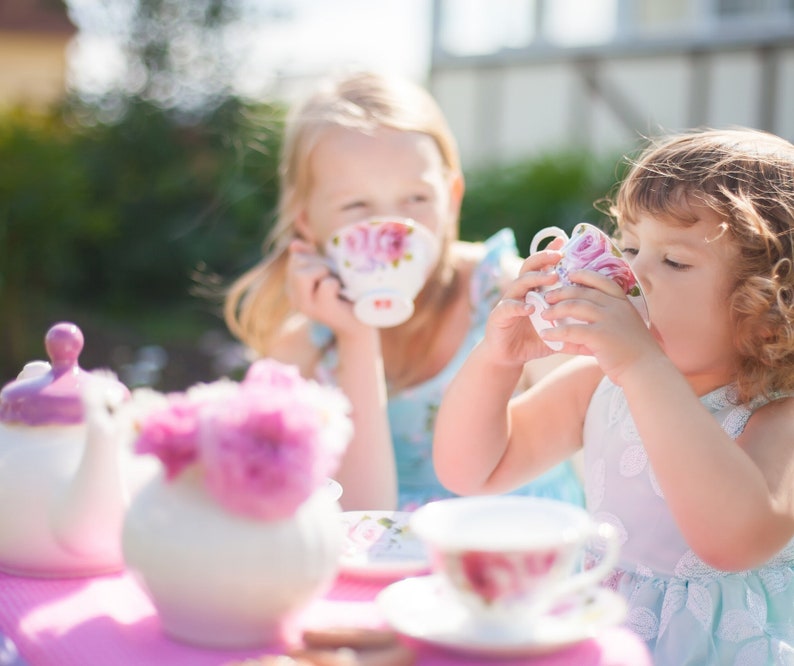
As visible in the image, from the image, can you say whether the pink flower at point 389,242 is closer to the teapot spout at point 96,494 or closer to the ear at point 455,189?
the ear at point 455,189

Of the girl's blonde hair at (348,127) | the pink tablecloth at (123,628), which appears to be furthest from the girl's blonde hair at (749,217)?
the girl's blonde hair at (348,127)

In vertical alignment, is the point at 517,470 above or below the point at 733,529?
below

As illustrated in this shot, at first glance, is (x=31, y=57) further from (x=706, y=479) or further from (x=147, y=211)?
(x=706, y=479)

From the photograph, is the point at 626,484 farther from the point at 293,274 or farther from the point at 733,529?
the point at 293,274

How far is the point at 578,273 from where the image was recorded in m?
1.55

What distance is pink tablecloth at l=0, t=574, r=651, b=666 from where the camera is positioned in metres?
1.11

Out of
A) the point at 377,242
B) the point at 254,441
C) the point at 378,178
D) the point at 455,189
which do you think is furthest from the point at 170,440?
the point at 455,189

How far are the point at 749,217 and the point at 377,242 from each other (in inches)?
35.1

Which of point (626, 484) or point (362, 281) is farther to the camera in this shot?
point (362, 281)

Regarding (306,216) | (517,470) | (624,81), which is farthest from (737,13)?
(517,470)

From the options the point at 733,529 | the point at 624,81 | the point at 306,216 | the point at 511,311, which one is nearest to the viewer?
the point at 733,529

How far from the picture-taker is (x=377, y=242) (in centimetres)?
231

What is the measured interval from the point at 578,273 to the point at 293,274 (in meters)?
1.08

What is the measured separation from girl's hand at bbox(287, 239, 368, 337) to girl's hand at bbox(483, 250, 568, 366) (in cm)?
69
